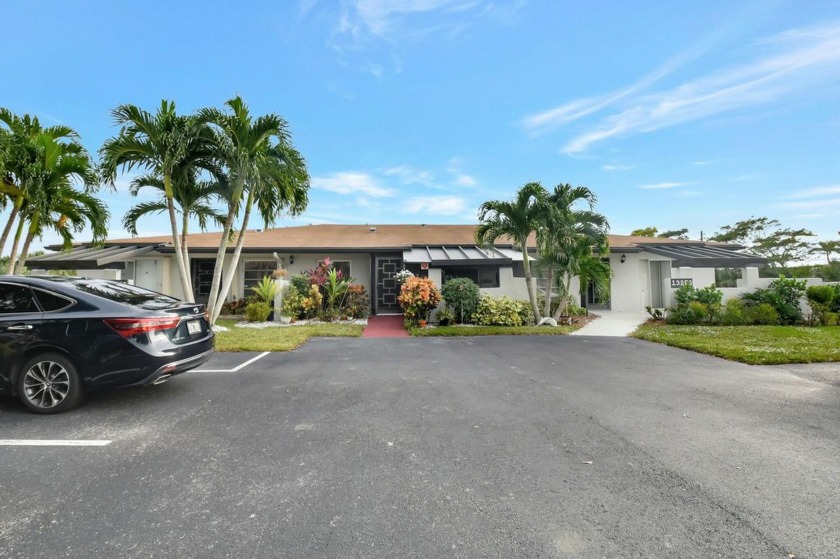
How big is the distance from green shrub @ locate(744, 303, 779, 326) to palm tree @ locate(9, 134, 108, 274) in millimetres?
21193

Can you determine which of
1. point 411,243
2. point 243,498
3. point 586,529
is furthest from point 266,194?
point 586,529

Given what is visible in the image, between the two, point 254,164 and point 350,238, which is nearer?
point 254,164

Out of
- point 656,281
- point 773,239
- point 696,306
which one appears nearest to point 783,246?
point 773,239

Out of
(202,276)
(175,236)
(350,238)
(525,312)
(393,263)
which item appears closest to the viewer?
(175,236)

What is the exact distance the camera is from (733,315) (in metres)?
12.0

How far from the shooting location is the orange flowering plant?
39.0ft

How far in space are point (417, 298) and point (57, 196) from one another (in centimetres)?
1031

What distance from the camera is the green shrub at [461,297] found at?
1237cm

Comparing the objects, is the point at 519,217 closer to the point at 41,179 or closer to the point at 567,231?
the point at 567,231

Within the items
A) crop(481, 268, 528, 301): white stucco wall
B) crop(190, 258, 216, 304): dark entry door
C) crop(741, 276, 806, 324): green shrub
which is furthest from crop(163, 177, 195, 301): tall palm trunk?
crop(741, 276, 806, 324): green shrub

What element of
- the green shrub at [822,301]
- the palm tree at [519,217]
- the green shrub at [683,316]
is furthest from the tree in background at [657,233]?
the palm tree at [519,217]

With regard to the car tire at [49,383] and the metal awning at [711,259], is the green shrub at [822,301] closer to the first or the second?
the metal awning at [711,259]

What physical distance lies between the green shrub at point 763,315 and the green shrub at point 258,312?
1690 cm

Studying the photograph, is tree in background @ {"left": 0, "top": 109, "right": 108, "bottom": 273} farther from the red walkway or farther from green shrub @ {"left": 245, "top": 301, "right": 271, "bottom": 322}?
the red walkway
